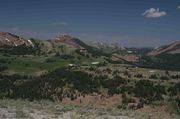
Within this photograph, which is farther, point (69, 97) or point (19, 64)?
point (19, 64)

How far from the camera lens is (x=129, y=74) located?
79938mm

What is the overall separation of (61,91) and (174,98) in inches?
875

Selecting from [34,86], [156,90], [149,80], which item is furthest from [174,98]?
[34,86]

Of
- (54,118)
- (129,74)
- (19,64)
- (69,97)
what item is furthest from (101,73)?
(19,64)

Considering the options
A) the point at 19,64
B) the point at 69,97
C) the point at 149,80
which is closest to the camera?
the point at 69,97

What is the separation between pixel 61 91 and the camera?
70.1m

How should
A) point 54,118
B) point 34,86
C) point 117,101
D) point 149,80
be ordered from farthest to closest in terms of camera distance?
point 34,86 → point 149,80 → point 117,101 → point 54,118

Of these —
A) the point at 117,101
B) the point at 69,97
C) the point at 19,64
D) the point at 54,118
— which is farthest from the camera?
the point at 19,64

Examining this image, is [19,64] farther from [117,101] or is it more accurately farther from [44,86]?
[117,101]

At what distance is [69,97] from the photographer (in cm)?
6681

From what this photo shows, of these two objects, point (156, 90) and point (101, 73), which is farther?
point (101, 73)

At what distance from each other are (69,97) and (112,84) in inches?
358

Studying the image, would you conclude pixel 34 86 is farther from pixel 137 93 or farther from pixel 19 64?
pixel 19 64

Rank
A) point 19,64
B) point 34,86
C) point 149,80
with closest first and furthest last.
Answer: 1. point 149,80
2. point 34,86
3. point 19,64
